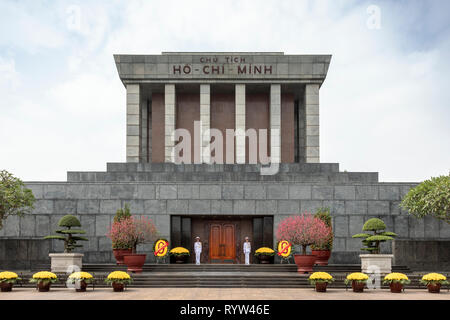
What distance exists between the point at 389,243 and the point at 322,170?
21.5 feet

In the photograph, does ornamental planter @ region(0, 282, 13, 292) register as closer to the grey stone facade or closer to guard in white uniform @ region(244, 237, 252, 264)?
the grey stone facade

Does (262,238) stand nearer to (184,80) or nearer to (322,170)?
(322,170)

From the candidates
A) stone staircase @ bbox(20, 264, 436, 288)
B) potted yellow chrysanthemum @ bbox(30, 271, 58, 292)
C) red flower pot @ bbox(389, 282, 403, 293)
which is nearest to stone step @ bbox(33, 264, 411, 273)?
stone staircase @ bbox(20, 264, 436, 288)

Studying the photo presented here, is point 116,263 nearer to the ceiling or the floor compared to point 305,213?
nearer to the floor

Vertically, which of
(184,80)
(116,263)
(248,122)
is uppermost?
(184,80)

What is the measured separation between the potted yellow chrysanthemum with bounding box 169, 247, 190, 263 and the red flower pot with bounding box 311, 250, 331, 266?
22.6 ft

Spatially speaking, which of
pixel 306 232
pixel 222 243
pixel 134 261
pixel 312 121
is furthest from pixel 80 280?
pixel 312 121

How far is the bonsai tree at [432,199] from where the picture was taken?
2591 centimetres

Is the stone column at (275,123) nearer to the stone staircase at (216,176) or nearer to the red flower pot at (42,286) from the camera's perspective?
the stone staircase at (216,176)

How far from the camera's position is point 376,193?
31016 millimetres

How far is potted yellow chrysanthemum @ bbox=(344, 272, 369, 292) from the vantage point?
21.5 m

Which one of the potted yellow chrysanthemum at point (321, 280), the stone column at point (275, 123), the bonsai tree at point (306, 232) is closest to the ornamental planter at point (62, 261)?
the bonsai tree at point (306, 232)

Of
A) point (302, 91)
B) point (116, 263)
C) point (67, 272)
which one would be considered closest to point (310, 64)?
point (302, 91)

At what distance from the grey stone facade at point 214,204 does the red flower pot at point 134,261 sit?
466 centimetres
